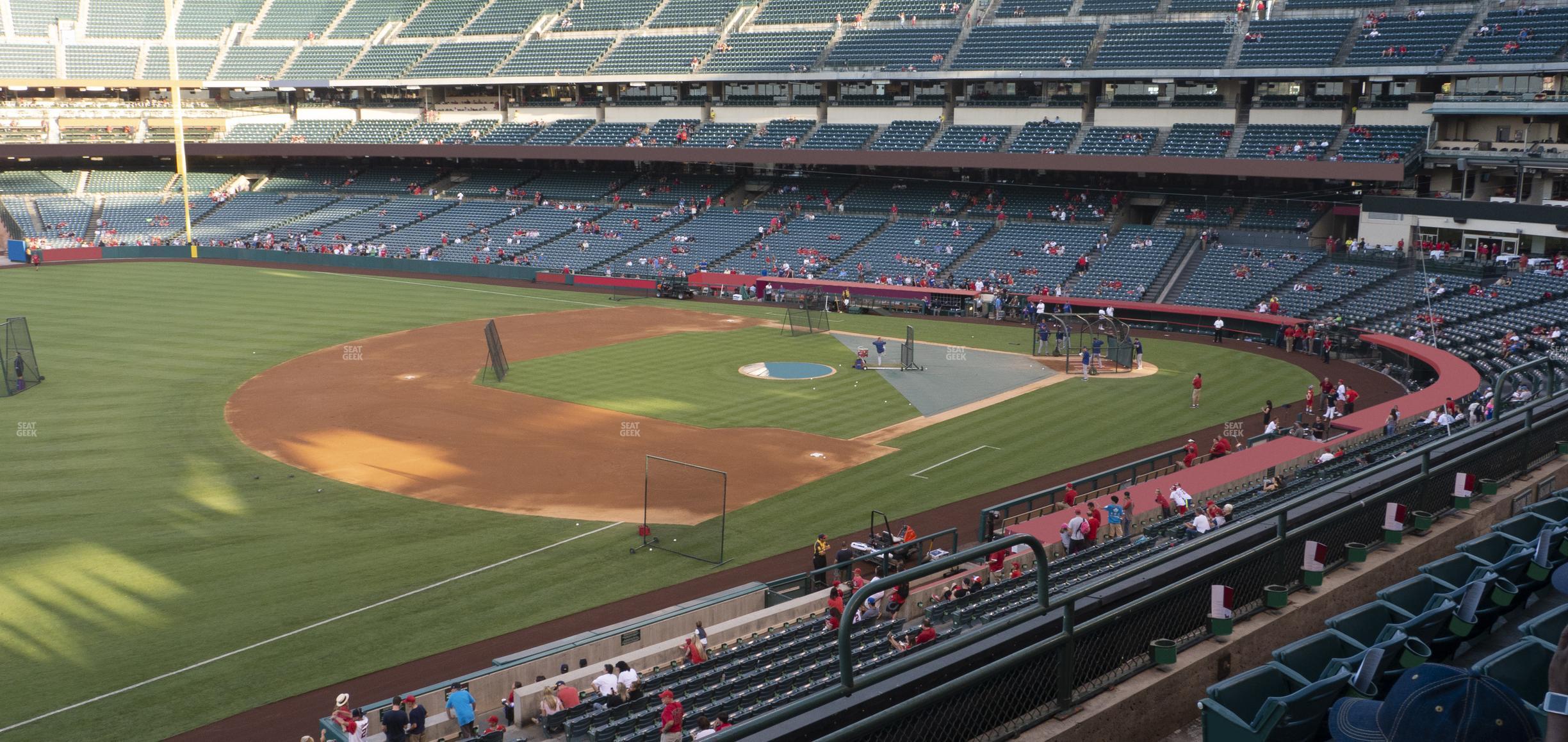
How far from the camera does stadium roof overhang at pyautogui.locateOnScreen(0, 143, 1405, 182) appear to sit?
53.4 meters

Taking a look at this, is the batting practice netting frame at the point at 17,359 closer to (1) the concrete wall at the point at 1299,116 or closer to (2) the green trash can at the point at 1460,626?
(2) the green trash can at the point at 1460,626

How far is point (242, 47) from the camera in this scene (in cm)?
9450

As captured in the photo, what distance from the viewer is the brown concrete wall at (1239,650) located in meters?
7.37

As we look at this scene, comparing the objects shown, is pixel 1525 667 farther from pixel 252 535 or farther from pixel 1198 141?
pixel 1198 141

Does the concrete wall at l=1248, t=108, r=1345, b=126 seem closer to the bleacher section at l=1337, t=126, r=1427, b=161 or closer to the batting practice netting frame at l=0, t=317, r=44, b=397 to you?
the bleacher section at l=1337, t=126, r=1427, b=161

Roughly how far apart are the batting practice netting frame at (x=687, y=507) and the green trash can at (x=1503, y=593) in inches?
600

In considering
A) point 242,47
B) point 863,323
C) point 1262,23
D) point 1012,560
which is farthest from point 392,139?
point 1012,560

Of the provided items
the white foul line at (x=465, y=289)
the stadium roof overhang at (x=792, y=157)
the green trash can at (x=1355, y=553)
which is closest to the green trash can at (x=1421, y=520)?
the green trash can at (x=1355, y=553)

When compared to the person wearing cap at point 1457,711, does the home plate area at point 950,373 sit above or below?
below

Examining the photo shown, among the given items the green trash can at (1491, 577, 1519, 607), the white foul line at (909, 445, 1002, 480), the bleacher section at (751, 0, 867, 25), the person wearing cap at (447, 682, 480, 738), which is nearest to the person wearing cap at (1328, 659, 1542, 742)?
the green trash can at (1491, 577, 1519, 607)

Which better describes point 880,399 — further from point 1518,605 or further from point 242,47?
point 242,47

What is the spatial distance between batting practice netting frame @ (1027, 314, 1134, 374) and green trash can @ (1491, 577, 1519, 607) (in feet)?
106

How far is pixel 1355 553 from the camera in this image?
1021 cm

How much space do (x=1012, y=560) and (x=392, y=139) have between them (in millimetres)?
75762
